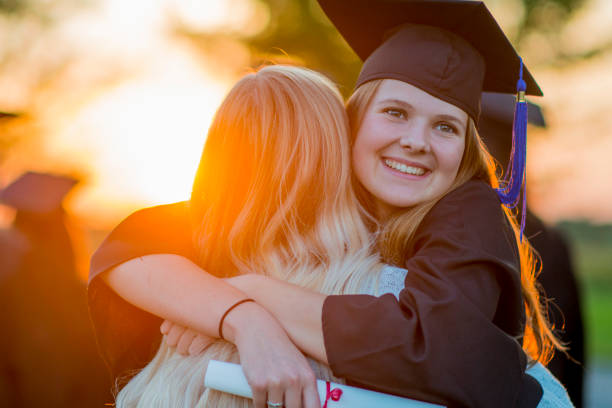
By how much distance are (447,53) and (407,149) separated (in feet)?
1.42

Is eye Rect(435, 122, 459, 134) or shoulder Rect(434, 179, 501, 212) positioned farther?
eye Rect(435, 122, 459, 134)

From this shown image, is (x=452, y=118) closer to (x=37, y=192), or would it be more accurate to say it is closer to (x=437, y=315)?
(x=437, y=315)

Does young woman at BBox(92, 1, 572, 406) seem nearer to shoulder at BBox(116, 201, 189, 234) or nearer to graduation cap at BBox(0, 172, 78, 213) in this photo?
shoulder at BBox(116, 201, 189, 234)

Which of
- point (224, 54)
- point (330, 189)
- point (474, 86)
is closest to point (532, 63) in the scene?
point (224, 54)

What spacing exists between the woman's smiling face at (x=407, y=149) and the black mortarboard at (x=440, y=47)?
0.24 feet

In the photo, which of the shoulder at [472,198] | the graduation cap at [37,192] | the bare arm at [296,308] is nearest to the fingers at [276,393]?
the bare arm at [296,308]

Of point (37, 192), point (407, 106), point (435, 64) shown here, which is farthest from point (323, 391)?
point (37, 192)

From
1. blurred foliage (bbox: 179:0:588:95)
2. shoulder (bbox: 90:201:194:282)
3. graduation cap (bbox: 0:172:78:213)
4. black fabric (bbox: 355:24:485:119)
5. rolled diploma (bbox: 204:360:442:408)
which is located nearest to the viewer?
rolled diploma (bbox: 204:360:442:408)

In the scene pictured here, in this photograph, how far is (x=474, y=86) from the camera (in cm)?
215

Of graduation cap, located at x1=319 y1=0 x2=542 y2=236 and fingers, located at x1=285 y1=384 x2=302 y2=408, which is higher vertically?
graduation cap, located at x1=319 y1=0 x2=542 y2=236

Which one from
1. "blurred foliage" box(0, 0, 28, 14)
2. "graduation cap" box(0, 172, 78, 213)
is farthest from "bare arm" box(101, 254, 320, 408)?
"blurred foliage" box(0, 0, 28, 14)

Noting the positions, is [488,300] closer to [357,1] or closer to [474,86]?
[474,86]

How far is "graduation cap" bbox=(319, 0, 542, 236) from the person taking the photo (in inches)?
81.0

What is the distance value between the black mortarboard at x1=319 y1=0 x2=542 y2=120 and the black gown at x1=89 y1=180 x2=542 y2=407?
18.6 inches
